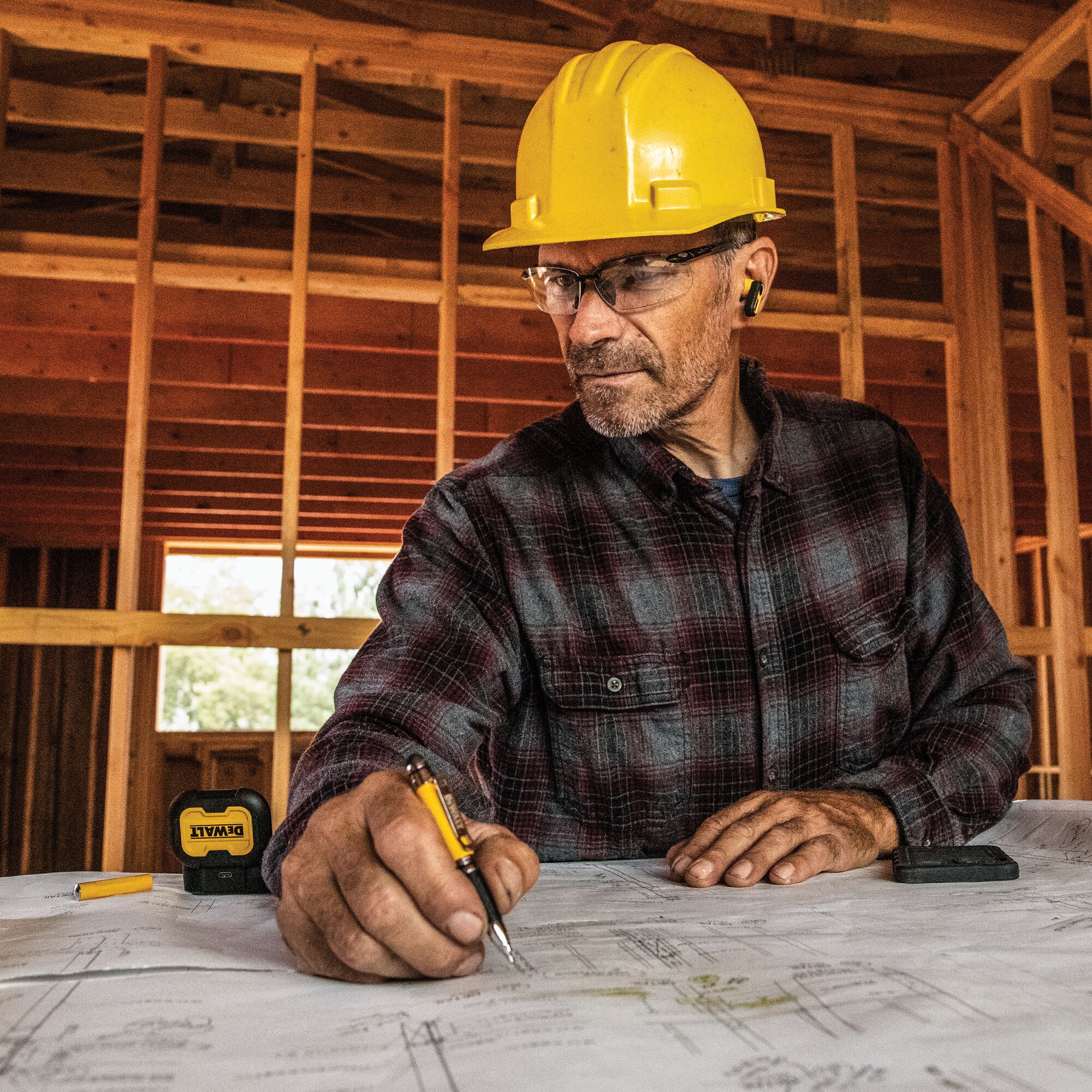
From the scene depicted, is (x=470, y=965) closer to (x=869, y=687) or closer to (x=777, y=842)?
(x=777, y=842)

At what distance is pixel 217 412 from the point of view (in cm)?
553

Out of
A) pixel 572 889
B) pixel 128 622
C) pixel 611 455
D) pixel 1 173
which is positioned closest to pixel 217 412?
pixel 1 173

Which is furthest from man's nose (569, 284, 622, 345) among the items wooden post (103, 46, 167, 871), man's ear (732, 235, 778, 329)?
wooden post (103, 46, 167, 871)

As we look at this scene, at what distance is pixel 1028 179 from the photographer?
2969mm

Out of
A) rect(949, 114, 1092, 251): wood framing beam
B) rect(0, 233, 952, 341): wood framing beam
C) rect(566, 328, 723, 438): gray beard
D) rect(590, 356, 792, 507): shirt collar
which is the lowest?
rect(590, 356, 792, 507): shirt collar

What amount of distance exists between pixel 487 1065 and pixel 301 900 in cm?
28

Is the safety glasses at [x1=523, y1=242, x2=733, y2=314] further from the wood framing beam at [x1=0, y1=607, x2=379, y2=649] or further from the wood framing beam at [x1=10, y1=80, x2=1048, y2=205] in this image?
the wood framing beam at [x1=10, y1=80, x2=1048, y2=205]

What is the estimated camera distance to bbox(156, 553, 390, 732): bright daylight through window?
50.0 ft

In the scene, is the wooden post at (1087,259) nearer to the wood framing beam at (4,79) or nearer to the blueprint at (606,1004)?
the blueprint at (606,1004)

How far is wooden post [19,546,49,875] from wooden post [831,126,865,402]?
709 centimetres

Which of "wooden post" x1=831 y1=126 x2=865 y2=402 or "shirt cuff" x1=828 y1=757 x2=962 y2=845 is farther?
"wooden post" x1=831 y1=126 x2=865 y2=402

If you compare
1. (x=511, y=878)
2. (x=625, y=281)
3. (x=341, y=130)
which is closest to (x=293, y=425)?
(x=341, y=130)

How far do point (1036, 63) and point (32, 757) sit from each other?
818cm

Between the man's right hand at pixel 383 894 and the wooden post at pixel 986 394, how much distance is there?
2596mm
